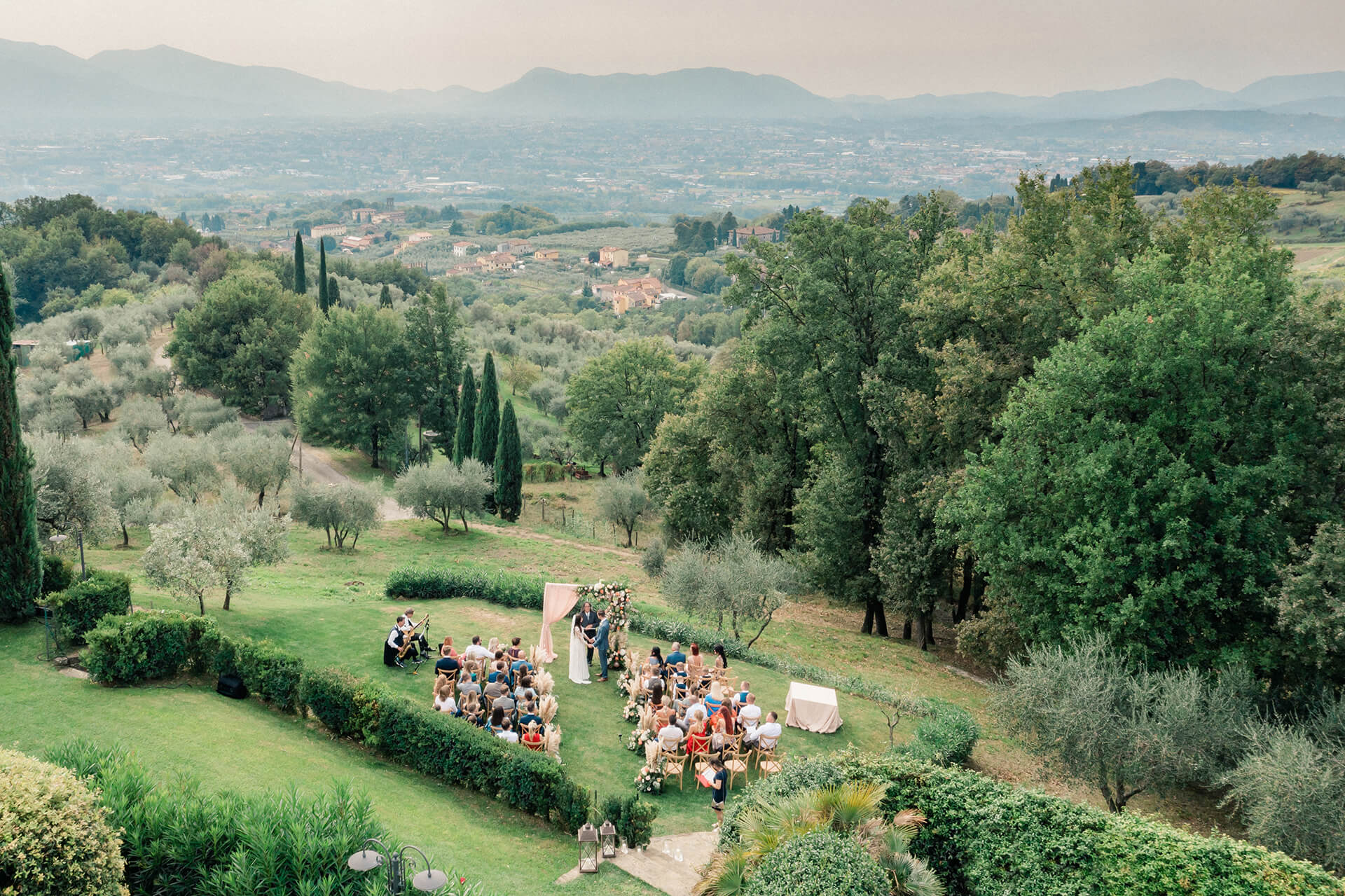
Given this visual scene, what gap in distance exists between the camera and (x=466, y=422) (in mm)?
46719

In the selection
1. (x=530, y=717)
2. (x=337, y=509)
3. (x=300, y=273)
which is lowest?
(x=337, y=509)

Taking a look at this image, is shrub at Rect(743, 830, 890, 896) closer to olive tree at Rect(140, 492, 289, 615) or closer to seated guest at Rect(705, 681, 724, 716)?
seated guest at Rect(705, 681, 724, 716)

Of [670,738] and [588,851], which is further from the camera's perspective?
[670,738]

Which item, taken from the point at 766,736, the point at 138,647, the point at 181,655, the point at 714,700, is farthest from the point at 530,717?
the point at 138,647

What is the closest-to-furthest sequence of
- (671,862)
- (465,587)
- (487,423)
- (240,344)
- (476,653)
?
(671,862) < (476,653) < (465,587) < (487,423) < (240,344)

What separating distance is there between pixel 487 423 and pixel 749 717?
3261 cm

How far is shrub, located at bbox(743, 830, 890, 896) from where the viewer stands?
9.80m

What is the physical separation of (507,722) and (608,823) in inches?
135

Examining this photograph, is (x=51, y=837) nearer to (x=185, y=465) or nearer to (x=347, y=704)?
(x=347, y=704)

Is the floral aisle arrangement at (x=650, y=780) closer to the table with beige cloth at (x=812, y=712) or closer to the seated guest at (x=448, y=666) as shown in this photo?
the table with beige cloth at (x=812, y=712)

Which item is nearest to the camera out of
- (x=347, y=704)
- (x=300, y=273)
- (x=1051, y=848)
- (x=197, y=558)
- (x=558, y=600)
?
(x=1051, y=848)

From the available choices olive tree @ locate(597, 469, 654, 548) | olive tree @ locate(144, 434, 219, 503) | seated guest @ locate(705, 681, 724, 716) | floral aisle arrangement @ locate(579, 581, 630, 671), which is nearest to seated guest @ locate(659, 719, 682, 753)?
seated guest @ locate(705, 681, 724, 716)

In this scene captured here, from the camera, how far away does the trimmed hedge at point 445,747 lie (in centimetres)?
1348

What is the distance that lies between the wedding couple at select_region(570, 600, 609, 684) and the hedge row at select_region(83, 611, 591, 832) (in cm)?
454
